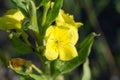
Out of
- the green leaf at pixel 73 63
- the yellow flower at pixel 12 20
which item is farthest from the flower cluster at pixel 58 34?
the green leaf at pixel 73 63

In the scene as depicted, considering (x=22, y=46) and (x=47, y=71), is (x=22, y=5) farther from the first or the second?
(x=47, y=71)

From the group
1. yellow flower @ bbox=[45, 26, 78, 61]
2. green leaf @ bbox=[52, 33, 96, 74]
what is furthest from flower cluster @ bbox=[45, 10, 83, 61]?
green leaf @ bbox=[52, 33, 96, 74]

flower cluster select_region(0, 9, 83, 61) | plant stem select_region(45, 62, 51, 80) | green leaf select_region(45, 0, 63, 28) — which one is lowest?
plant stem select_region(45, 62, 51, 80)

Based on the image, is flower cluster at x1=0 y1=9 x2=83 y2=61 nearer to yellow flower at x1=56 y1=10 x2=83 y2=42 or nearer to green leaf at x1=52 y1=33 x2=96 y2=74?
Result: yellow flower at x1=56 y1=10 x2=83 y2=42

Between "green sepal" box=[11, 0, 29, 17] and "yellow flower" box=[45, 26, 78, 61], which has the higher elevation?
"green sepal" box=[11, 0, 29, 17]

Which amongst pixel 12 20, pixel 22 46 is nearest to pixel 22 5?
pixel 12 20

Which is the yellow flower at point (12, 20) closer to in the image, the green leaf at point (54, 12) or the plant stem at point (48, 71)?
the green leaf at point (54, 12)
